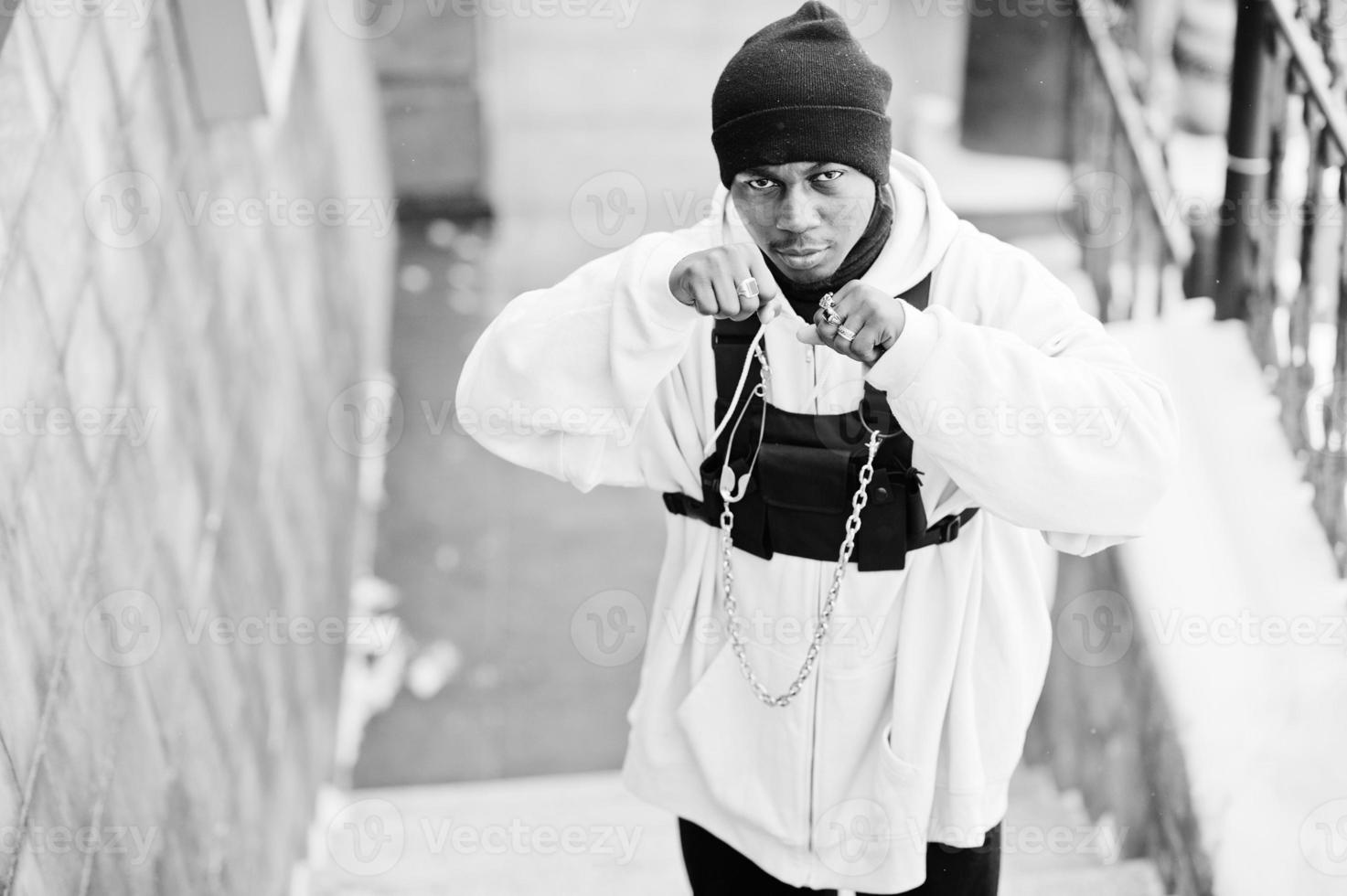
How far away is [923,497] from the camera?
2.12m

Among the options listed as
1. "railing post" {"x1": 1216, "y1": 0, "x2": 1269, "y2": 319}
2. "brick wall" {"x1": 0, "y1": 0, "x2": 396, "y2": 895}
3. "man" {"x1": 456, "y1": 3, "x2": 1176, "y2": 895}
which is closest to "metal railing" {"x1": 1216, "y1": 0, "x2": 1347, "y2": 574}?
"railing post" {"x1": 1216, "y1": 0, "x2": 1269, "y2": 319}

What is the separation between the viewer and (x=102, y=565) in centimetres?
238

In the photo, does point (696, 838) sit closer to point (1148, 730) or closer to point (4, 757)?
point (4, 757)

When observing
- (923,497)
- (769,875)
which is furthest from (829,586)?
(769,875)

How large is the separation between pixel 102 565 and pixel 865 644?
113cm

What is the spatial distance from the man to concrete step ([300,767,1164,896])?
3.35 ft

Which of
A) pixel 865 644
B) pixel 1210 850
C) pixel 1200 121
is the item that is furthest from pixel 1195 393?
pixel 1200 121

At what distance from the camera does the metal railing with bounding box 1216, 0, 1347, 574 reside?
3.09 meters

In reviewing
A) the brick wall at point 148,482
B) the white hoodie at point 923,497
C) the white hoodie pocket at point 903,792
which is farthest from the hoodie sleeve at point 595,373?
the brick wall at point 148,482

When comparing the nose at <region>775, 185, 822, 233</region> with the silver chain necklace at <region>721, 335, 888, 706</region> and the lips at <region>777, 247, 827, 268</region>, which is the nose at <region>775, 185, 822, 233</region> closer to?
the lips at <region>777, 247, 827, 268</region>

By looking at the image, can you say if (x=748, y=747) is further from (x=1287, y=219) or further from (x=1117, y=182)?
(x=1117, y=182)

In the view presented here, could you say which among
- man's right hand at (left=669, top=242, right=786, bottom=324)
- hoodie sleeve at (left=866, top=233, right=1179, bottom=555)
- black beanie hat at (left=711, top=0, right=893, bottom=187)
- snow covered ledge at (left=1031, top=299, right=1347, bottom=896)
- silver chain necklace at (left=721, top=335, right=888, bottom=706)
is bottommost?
snow covered ledge at (left=1031, top=299, right=1347, bottom=896)

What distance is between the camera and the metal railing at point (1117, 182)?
379cm

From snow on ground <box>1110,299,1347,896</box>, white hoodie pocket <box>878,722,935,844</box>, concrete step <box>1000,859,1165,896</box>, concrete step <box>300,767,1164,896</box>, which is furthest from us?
concrete step <box>300,767,1164,896</box>
